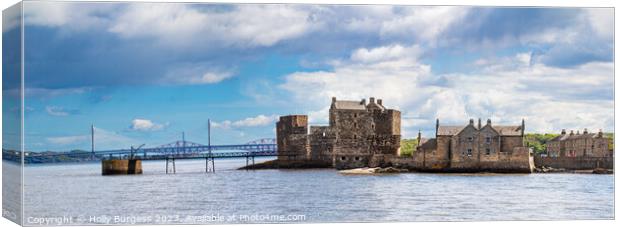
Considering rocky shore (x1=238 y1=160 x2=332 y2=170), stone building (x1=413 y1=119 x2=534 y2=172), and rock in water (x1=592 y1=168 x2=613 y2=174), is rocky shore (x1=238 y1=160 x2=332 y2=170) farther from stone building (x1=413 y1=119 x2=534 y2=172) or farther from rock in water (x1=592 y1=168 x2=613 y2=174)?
rock in water (x1=592 y1=168 x2=613 y2=174)

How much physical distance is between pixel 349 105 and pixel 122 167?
6.16 m

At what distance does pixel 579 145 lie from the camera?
78.2 ft

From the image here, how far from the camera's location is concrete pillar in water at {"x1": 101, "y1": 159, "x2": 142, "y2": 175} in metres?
23.4

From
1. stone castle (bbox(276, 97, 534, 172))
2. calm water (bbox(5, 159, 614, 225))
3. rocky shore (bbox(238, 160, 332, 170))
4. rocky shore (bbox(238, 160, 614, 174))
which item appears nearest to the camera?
calm water (bbox(5, 159, 614, 225))

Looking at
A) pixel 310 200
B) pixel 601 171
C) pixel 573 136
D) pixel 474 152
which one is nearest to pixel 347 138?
pixel 474 152

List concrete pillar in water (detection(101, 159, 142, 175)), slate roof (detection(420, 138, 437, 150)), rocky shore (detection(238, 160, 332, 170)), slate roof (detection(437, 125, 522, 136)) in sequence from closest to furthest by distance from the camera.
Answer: slate roof (detection(437, 125, 522, 136)), concrete pillar in water (detection(101, 159, 142, 175)), slate roof (detection(420, 138, 437, 150)), rocky shore (detection(238, 160, 332, 170))

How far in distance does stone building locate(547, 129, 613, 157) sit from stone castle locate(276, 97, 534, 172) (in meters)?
0.69

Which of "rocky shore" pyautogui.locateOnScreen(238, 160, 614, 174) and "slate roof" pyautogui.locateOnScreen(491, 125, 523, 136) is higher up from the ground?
"slate roof" pyautogui.locateOnScreen(491, 125, 523, 136)

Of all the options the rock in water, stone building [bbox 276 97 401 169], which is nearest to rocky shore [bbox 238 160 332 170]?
stone building [bbox 276 97 401 169]

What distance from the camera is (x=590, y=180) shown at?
68.3ft

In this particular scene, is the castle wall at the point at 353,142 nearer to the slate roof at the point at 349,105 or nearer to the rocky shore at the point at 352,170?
the rocky shore at the point at 352,170

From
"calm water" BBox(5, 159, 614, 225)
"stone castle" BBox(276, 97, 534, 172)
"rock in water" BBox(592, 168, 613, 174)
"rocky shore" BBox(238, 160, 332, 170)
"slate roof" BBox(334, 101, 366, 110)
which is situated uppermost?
"slate roof" BBox(334, 101, 366, 110)

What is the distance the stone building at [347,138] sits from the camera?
23.3 meters

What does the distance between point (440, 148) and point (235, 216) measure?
12.3 m
